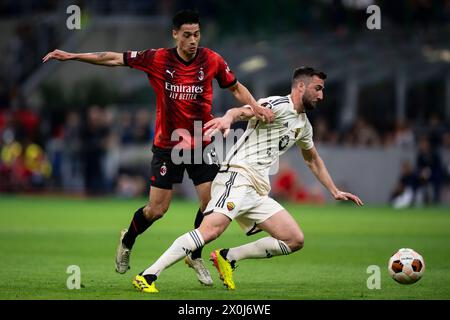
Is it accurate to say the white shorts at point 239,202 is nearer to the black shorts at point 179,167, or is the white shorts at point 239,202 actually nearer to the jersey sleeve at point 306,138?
the black shorts at point 179,167

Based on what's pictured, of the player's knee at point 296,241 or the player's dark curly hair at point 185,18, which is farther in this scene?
the player's knee at point 296,241

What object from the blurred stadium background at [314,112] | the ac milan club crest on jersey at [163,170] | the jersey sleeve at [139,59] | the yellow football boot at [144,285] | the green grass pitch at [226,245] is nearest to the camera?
the yellow football boot at [144,285]

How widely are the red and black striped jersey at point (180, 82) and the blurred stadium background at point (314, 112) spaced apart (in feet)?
55.8

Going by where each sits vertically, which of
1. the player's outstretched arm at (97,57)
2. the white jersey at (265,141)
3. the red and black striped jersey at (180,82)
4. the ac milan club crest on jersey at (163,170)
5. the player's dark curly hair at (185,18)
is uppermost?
the player's dark curly hair at (185,18)

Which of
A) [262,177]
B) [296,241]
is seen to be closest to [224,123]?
[262,177]

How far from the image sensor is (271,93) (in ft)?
103

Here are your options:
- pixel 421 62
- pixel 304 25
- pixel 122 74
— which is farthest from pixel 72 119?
pixel 421 62

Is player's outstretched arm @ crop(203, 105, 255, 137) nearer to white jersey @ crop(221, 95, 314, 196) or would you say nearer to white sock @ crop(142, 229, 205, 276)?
white jersey @ crop(221, 95, 314, 196)

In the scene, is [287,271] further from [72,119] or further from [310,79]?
[72,119]

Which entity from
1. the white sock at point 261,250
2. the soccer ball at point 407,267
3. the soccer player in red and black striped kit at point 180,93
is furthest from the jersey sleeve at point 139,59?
the soccer ball at point 407,267

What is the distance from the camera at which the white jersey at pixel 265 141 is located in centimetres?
1074

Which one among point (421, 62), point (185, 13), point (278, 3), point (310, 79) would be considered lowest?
point (310, 79)

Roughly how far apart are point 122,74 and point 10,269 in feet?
80.6

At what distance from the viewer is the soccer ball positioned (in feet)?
35.1
